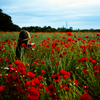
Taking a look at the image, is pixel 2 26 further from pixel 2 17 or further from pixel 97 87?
pixel 97 87

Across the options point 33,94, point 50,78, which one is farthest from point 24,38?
point 33,94

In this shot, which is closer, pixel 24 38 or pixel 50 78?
pixel 50 78

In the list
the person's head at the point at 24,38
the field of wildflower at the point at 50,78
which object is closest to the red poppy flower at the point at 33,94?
the field of wildflower at the point at 50,78

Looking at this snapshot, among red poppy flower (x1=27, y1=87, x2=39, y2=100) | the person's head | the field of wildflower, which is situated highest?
the person's head

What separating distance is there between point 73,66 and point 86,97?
1.77 m

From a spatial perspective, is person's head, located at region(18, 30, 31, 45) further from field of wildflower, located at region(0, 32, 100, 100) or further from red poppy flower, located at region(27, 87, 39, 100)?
red poppy flower, located at region(27, 87, 39, 100)

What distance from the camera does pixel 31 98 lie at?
31.2 inches

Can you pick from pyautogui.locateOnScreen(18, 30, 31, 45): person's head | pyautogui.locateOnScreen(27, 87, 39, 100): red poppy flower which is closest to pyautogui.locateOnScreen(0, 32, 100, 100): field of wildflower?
pyautogui.locateOnScreen(27, 87, 39, 100): red poppy flower

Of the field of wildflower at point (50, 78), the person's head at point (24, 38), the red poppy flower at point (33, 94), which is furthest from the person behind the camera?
the person's head at point (24, 38)

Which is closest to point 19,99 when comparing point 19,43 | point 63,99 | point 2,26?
point 63,99

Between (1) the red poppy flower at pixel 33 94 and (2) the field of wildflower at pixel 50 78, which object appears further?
(2) the field of wildflower at pixel 50 78

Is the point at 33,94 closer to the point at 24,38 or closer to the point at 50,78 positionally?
the point at 50,78

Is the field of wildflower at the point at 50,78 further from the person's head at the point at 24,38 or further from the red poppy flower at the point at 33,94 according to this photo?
the person's head at the point at 24,38

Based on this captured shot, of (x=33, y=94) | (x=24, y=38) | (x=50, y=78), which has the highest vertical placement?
(x=24, y=38)
